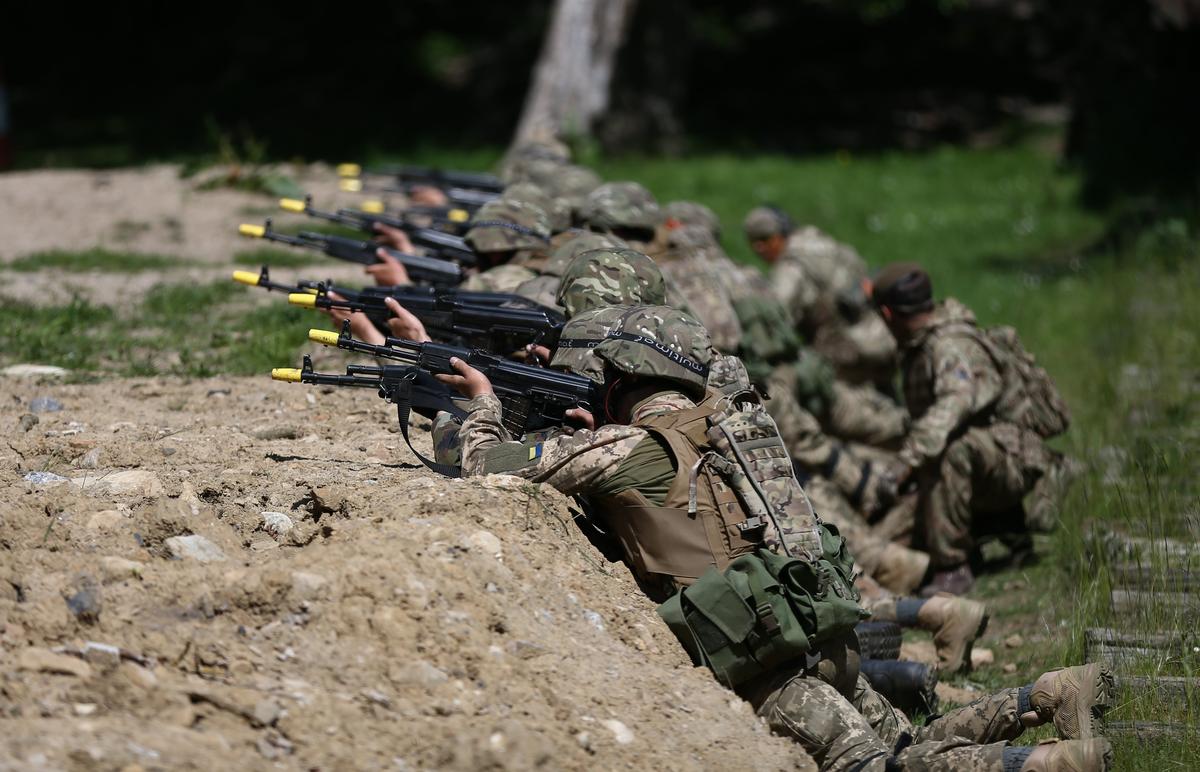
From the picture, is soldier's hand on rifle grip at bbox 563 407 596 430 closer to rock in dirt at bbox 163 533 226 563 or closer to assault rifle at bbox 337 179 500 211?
rock in dirt at bbox 163 533 226 563

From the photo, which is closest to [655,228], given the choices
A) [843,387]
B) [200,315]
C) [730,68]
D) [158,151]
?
[843,387]

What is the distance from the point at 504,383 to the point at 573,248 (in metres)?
2.04

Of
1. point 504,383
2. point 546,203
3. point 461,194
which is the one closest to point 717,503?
point 504,383

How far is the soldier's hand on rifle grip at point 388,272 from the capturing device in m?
8.44

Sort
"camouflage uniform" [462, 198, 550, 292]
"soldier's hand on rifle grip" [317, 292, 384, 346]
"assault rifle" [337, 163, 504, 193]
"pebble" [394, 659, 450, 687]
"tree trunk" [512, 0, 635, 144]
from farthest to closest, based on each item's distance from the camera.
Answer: "tree trunk" [512, 0, 635, 144]
"assault rifle" [337, 163, 504, 193]
"camouflage uniform" [462, 198, 550, 292]
"soldier's hand on rifle grip" [317, 292, 384, 346]
"pebble" [394, 659, 450, 687]

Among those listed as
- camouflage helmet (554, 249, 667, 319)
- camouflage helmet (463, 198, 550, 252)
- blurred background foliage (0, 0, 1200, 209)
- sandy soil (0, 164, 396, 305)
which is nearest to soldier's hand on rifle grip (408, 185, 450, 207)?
sandy soil (0, 164, 396, 305)

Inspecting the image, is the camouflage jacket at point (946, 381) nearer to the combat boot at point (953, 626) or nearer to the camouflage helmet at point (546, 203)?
the combat boot at point (953, 626)

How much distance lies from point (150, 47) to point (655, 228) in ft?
64.7

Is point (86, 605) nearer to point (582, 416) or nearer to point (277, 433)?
point (582, 416)

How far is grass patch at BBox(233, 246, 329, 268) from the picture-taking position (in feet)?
38.2

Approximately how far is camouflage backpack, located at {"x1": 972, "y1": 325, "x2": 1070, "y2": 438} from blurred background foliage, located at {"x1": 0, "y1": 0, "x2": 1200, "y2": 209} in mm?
11539

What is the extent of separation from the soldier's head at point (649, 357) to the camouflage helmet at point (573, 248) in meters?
1.90

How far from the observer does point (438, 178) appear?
12.7 meters

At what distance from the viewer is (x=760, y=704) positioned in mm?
5113
